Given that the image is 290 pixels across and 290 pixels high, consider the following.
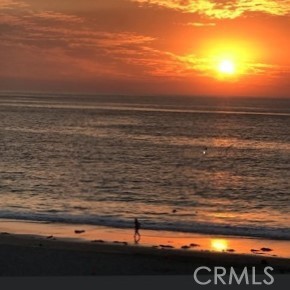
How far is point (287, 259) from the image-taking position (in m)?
18.2

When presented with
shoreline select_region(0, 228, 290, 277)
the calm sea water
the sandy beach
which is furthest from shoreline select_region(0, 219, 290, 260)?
the calm sea water

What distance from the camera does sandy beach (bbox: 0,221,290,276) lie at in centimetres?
1495

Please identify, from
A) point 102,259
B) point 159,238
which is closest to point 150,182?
point 159,238

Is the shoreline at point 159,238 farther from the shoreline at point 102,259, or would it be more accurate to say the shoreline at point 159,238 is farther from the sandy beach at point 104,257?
the shoreline at point 102,259

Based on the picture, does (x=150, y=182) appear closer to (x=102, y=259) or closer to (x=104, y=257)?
(x=104, y=257)

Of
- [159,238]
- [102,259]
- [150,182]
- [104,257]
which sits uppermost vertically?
[150,182]

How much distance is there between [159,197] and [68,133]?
5867 cm

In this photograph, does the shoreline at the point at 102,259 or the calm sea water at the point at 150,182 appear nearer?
the shoreline at the point at 102,259

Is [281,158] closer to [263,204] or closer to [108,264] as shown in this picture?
[263,204]

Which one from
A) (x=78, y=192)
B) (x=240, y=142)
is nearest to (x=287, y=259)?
(x=78, y=192)

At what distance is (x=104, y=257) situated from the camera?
55.4ft

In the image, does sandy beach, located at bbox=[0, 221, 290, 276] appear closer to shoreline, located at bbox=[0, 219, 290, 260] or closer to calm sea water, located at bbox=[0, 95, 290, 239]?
shoreline, located at bbox=[0, 219, 290, 260]

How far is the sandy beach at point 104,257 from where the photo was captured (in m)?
14.9

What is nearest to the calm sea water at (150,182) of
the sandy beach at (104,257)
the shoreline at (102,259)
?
the sandy beach at (104,257)
